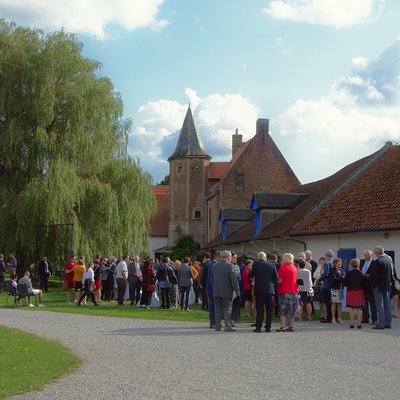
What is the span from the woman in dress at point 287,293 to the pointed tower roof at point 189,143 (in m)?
49.4

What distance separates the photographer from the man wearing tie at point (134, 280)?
2302cm

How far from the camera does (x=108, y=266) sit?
2500cm

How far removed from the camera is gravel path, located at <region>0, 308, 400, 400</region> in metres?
8.16

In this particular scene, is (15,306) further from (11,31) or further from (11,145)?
(11,31)

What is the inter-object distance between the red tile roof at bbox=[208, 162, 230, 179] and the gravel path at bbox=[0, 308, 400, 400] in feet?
160

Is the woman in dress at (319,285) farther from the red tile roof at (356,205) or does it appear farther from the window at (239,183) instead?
the window at (239,183)

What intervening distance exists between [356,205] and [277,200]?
8871 millimetres

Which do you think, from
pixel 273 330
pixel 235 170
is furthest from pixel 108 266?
pixel 235 170

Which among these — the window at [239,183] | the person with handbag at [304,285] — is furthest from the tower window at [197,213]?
the person with handbag at [304,285]

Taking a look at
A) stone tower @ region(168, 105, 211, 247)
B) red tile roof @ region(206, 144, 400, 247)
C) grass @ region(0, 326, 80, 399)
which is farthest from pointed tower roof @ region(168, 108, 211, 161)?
grass @ region(0, 326, 80, 399)

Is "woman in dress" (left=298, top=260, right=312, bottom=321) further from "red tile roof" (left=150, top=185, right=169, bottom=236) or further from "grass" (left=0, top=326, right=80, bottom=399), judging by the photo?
"red tile roof" (left=150, top=185, right=169, bottom=236)

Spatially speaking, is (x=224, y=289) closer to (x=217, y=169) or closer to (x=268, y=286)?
(x=268, y=286)

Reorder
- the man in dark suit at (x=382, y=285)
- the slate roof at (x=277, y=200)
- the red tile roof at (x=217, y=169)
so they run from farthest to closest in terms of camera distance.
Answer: the red tile roof at (x=217, y=169) → the slate roof at (x=277, y=200) → the man in dark suit at (x=382, y=285)

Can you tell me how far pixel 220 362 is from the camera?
10367 millimetres
